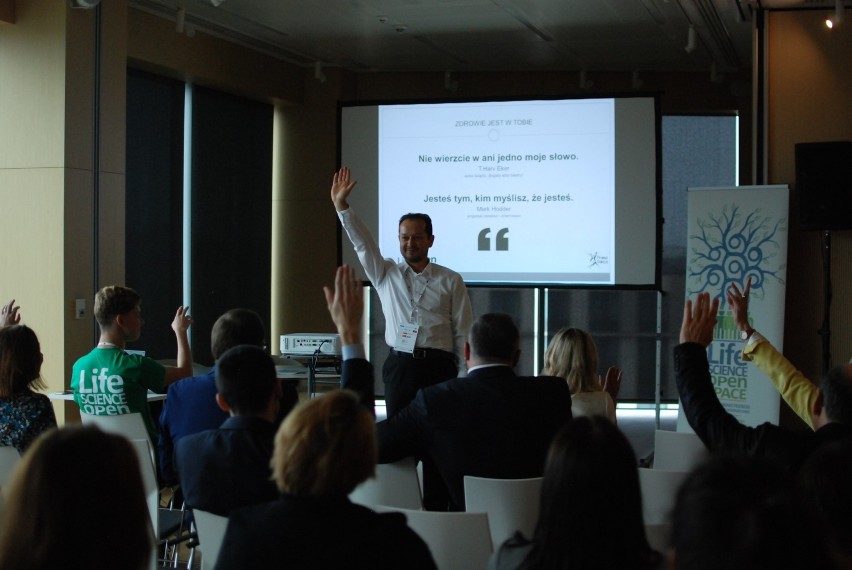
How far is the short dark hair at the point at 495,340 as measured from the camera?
327 centimetres

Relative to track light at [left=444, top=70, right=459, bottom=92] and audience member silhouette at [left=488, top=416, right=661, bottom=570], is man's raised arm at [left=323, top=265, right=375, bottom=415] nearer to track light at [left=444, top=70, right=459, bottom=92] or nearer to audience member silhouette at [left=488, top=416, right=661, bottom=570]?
audience member silhouette at [left=488, top=416, right=661, bottom=570]

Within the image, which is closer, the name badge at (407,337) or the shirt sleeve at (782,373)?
the shirt sleeve at (782,373)

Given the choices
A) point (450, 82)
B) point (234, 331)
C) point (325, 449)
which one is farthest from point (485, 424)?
point (450, 82)

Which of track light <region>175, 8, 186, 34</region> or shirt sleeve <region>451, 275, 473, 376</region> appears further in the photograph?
track light <region>175, 8, 186, 34</region>

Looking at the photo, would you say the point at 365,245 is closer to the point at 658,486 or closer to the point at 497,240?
the point at 497,240

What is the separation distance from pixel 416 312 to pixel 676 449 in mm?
1710

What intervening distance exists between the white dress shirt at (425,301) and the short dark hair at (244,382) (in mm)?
2503

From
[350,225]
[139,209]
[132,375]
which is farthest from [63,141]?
[132,375]

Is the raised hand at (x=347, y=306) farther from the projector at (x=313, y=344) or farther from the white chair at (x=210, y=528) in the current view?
the projector at (x=313, y=344)

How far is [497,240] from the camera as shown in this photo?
7.40 meters

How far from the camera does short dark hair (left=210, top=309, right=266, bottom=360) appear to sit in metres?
3.53

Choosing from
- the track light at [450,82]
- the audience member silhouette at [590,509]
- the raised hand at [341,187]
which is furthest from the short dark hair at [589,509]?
the track light at [450,82]

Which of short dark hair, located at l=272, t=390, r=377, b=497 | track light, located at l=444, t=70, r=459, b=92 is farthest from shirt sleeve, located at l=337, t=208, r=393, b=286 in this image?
track light, located at l=444, t=70, r=459, b=92

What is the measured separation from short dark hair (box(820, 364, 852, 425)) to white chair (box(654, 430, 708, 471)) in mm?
1378
